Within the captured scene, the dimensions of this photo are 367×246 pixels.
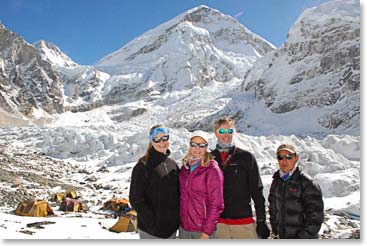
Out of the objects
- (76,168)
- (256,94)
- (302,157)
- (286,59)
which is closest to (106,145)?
(76,168)

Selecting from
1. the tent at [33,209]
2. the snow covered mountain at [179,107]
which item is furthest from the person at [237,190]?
the tent at [33,209]

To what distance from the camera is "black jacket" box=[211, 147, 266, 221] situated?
3938mm

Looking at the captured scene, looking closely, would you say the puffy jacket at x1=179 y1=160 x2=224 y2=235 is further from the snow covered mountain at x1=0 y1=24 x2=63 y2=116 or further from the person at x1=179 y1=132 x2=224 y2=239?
the snow covered mountain at x1=0 y1=24 x2=63 y2=116

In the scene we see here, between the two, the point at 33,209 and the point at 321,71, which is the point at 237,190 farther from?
the point at 321,71

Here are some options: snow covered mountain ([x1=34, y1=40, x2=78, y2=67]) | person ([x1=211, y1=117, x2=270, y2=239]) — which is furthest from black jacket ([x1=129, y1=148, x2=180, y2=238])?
snow covered mountain ([x1=34, y1=40, x2=78, y2=67])

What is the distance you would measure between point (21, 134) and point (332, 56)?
47506 millimetres

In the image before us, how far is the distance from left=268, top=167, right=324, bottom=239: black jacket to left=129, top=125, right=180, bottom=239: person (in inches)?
41.9

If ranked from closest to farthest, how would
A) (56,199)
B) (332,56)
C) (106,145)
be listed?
(56,199)
(106,145)
(332,56)

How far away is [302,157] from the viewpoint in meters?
22.8

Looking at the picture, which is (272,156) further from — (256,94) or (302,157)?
(256,94)

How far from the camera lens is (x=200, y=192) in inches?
144

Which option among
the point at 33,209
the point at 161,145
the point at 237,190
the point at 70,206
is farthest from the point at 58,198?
the point at 237,190

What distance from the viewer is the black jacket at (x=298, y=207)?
374 centimetres

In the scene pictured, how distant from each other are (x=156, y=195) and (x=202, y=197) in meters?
0.44
